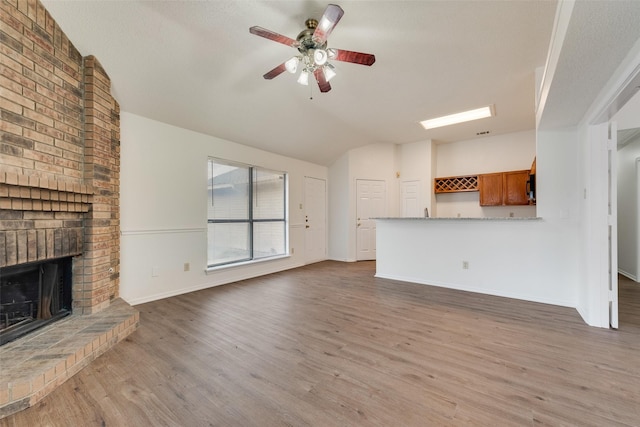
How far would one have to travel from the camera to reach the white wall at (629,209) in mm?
4238

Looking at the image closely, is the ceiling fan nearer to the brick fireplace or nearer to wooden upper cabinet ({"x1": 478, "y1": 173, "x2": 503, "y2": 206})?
the brick fireplace

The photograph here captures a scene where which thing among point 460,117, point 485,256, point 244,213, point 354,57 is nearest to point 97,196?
point 244,213

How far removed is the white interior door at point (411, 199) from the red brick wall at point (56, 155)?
5585 millimetres

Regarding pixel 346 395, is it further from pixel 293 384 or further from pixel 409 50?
pixel 409 50

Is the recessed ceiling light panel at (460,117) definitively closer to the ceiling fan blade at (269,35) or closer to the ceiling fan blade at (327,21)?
the ceiling fan blade at (327,21)

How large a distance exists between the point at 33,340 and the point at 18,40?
2.21m

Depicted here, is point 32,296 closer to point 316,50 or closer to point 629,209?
point 316,50

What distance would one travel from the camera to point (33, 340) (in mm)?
1982

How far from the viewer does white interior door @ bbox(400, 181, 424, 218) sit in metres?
6.32

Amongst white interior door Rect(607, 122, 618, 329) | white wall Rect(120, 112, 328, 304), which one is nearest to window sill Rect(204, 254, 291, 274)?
white wall Rect(120, 112, 328, 304)

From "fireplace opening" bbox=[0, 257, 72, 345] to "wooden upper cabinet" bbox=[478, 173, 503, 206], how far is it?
6620 millimetres

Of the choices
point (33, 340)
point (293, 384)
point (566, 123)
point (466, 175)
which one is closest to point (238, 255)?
point (33, 340)

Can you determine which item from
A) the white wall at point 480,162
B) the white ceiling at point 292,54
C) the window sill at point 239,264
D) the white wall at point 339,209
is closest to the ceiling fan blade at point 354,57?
the white ceiling at point 292,54

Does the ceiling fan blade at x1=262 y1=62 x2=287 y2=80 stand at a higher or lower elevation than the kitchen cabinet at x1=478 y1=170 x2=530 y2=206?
higher
